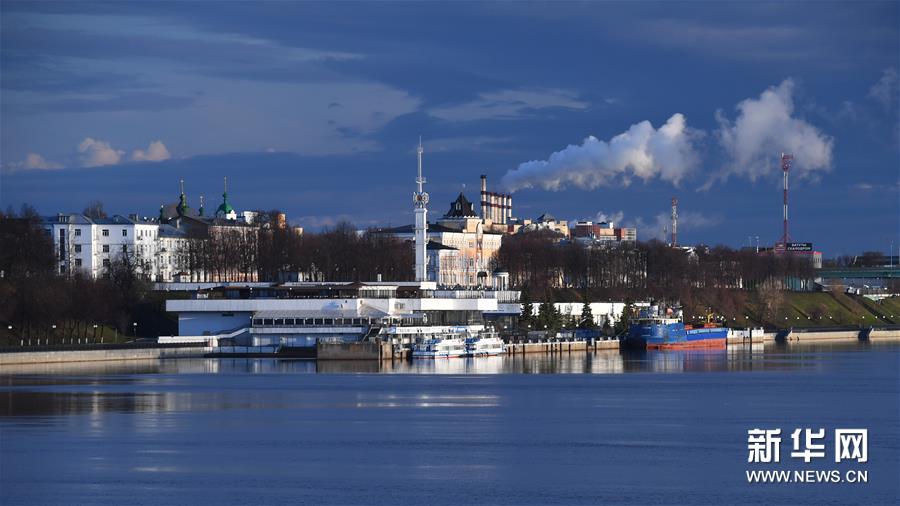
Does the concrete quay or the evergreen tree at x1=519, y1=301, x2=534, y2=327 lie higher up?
the evergreen tree at x1=519, y1=301, x2=534, y2=327

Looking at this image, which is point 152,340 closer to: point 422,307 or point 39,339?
point 39,339

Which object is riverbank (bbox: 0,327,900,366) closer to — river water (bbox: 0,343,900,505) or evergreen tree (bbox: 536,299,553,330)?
river water (bbox: 0,343,900,505)

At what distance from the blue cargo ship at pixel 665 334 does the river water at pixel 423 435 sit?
37.0 m

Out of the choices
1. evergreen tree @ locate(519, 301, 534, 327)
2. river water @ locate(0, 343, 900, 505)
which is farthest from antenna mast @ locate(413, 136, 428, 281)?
river water @ locate(0, 343, 900, 505)

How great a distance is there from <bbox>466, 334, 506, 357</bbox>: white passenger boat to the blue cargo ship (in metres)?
18.6

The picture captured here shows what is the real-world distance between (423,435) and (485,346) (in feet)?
163

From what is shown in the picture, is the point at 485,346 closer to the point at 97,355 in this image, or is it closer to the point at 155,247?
the point at 97,355

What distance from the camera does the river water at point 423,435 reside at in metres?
36.6

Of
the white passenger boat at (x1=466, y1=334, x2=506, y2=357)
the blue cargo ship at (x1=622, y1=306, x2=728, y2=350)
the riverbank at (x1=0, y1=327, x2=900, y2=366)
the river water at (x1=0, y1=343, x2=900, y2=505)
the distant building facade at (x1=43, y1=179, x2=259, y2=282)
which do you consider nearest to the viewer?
the river water at (x1=0, y1=343, x2=900, y2=505)

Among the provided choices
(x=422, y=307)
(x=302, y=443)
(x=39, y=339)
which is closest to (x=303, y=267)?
(x=422, y=307)

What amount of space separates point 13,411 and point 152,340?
42450 millimetres

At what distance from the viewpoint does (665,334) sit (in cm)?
11706

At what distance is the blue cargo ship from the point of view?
116188mm

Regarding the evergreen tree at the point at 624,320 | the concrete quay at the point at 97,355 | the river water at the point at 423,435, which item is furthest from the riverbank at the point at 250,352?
the evergreen tree at the point at 624,320
